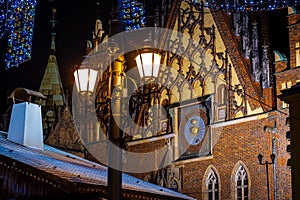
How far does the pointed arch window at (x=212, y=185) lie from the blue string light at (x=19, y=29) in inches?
362

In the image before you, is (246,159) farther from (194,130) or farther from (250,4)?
(250,4)

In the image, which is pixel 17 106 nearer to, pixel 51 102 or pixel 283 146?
pixel 283 146

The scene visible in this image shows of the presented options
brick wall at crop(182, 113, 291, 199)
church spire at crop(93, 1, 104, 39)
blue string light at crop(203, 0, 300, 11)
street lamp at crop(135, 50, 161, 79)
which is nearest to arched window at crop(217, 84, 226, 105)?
brick wall at crop(182, 113, 291, 199)

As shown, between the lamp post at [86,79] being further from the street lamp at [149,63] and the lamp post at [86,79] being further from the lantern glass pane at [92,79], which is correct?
the street lamp at [149,63]

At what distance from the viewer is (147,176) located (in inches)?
982

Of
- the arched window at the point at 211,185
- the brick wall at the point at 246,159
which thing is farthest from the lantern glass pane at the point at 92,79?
the arched window at the point at 211,185

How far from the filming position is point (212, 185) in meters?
23.1

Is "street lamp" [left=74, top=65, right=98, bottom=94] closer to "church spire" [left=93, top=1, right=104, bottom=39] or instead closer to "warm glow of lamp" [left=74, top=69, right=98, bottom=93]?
"warm glow of lamp" [left=74, top=69, right=98, bottom=93]

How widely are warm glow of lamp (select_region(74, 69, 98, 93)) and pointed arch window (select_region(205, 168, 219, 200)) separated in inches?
544

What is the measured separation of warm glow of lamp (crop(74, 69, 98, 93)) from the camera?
9648 mm

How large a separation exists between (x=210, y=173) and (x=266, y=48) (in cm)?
486

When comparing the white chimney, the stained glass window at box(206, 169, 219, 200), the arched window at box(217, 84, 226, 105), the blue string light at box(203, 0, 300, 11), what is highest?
the blue string light at box(203, 0, 300, 11)

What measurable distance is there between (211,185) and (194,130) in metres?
2.36

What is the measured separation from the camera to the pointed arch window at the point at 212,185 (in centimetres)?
2288
